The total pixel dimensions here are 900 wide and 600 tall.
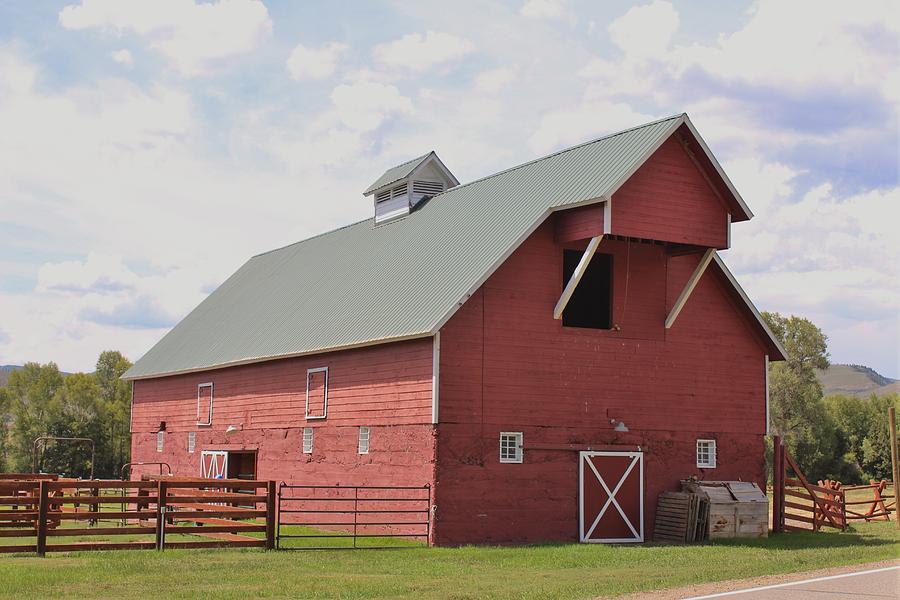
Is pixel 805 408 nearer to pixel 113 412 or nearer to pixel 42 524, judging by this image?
pixel 113 412

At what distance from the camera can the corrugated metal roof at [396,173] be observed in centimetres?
3669

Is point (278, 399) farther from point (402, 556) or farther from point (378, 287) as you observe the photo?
point (402, 556)

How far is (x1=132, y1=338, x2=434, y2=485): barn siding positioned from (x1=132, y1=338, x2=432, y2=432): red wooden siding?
3 centimetres

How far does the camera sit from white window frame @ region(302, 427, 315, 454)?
30672mm

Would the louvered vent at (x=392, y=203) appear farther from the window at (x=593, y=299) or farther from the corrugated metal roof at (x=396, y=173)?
the window at (x=593, y=299)

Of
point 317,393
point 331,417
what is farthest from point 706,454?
point 317,393

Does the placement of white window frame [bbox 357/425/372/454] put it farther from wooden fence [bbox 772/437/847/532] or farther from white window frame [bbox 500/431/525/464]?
wooden fence [bbox 772/437/847/532]

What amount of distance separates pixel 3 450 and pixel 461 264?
2611 inches

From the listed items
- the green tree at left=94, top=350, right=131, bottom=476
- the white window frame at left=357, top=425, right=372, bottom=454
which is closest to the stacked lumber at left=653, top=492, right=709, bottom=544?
the white window frame at left=357, top=425, right=372, bottom=454

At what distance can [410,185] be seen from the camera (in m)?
36.6

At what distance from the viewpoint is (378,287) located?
3108 centimetres

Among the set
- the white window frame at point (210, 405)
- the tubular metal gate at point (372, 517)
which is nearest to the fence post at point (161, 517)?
the tubular metal gate at point (372, 517)

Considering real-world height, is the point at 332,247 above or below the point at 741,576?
above

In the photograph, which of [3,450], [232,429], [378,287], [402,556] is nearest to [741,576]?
[402,556]
